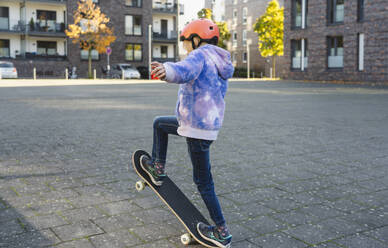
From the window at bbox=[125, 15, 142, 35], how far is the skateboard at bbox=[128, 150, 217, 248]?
A: 2058 inches

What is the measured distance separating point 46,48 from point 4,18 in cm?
511

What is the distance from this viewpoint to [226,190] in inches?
178

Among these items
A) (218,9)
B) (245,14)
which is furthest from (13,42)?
(218,9)

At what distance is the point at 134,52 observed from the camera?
5475cm

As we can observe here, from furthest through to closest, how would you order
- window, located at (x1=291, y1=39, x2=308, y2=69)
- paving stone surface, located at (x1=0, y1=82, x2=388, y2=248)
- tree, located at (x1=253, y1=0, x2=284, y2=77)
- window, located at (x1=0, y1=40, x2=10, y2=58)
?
tree, located at (x1=253, y1=0, x2=284, y2=77)
window, located at (x1=0, y1=40, x2=10, y2=58)
window, located at (x1=291, y1=39, x2=308, y2=69)
paving stone surface, located at (x1=0, y1=82, x2=388, y2=248)

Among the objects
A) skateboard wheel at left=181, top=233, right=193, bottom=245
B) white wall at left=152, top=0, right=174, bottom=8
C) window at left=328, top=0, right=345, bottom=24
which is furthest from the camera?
white wall at left=152, top=0, right=174, bottom=8

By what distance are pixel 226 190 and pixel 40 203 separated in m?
1.73

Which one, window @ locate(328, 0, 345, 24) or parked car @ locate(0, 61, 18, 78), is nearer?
window @ locate(328, 0, 345, 24)

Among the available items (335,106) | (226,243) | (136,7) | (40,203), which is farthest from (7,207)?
(136,7)

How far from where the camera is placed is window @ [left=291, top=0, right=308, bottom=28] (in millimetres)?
34906

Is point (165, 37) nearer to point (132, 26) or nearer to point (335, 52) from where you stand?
point (132, 26)

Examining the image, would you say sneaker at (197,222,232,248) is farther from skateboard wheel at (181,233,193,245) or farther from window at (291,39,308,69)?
window at (291,39,308,69)

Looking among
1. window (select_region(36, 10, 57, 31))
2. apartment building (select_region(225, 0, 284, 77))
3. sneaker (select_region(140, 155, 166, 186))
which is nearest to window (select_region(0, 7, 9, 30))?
window (select_region(36, 10, 57, 31))

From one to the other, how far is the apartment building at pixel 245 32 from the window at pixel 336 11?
28.9 meters
